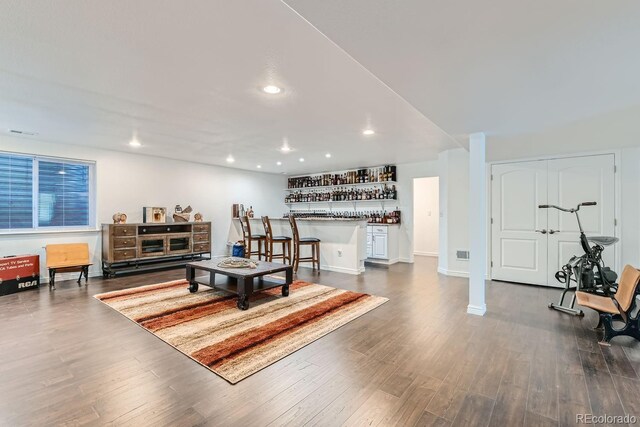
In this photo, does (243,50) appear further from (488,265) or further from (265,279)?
(488,265)

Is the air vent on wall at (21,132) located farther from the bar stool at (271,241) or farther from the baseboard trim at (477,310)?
the baseboard trim at (477,310)

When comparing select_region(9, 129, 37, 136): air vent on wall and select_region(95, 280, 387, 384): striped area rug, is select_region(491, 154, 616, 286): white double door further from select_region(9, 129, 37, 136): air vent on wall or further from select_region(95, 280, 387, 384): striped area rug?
select_region(9, 129, 37, 136): air vent on wall

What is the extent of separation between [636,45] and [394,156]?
4633mm

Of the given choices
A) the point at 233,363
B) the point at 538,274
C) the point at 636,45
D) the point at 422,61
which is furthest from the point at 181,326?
the point at 538,274

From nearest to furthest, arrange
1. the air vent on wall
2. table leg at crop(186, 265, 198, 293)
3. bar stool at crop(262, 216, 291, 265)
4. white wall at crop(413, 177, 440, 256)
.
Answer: table leg at crop(186, 265, 198, 293) < the air vent on wall < bar stool at crop(262, 216, 291, 265) < white wall at crop(413, 177, 440, 256)

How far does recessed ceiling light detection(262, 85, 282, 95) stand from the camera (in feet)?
9.22

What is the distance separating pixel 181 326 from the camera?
10.2 ft

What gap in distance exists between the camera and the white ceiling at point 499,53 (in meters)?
1.46

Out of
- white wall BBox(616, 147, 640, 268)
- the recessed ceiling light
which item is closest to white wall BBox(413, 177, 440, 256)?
white wall BBox(616, 147, 640, 268)

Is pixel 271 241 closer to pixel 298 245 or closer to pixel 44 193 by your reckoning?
pixel 298 245

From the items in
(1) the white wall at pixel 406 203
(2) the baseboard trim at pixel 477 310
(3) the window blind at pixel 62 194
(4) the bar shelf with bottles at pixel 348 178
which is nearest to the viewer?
(2) the baseboard trim at pixel 477 310

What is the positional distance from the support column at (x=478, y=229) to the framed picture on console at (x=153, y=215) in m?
5.85

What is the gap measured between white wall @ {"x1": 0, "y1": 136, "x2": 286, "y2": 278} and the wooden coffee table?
2816mm

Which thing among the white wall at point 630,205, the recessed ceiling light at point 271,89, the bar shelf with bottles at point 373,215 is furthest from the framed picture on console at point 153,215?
the white wall at point 630,205
